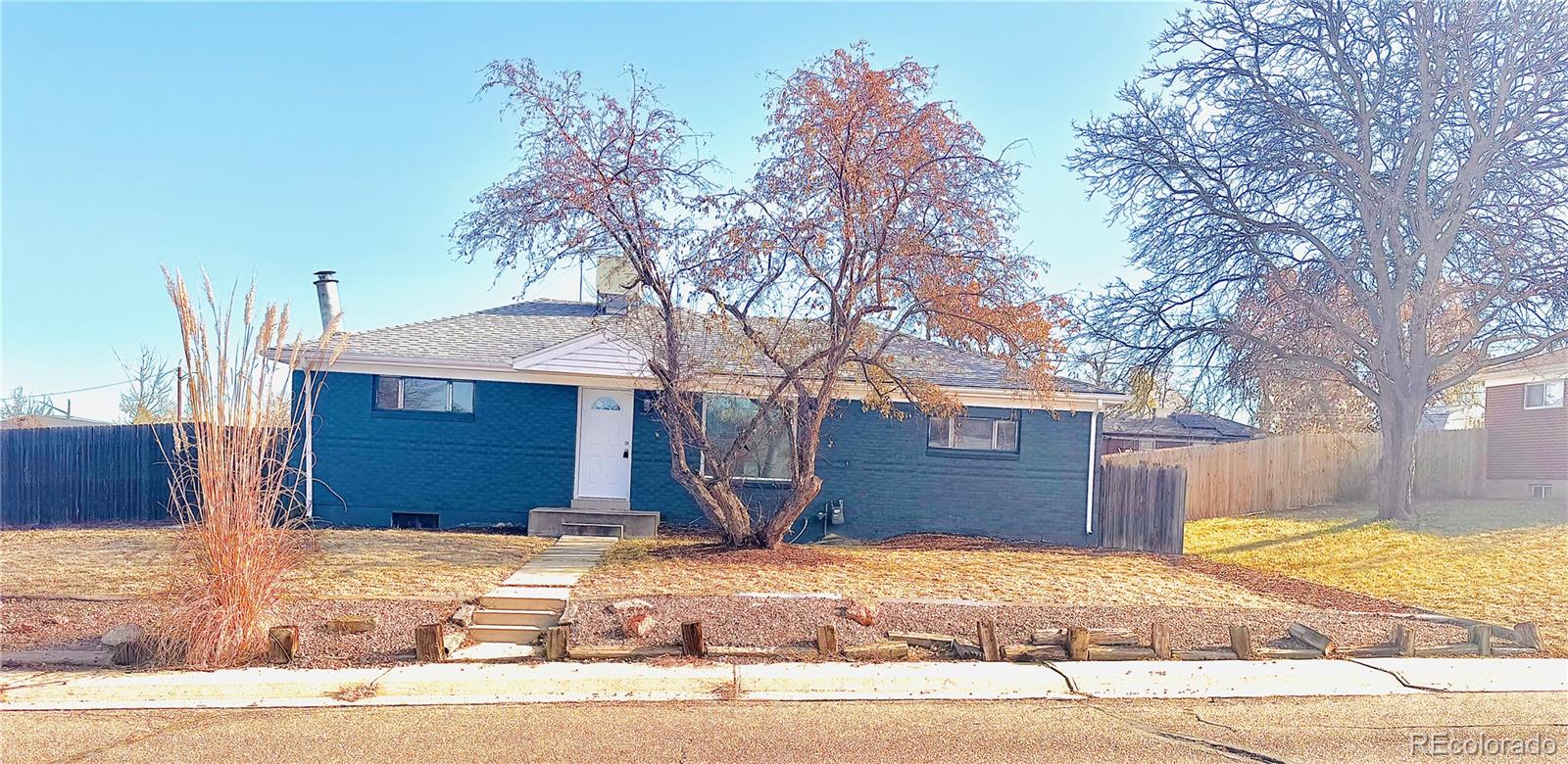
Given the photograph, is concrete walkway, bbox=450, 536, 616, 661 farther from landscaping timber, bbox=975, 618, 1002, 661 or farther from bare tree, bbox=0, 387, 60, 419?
bare tree, bbox=0, 387, 60, 419

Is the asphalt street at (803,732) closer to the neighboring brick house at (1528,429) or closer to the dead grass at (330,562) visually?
the dead grass at (330,562)

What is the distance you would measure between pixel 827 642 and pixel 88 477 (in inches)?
560

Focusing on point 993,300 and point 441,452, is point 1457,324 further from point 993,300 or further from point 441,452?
point 441,452

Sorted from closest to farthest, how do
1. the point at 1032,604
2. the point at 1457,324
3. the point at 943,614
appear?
the point at 943,614 < the point at 1032,604 < the point at 1457,324

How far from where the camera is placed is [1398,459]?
714 inches

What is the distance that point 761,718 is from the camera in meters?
5.98

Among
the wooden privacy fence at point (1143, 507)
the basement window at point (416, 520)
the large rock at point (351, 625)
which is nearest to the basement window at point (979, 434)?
the wooden privacy fence at point (1143, 507)

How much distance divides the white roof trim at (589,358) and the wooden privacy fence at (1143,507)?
287 inches

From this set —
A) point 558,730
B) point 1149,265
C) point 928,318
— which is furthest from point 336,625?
point 1149,265

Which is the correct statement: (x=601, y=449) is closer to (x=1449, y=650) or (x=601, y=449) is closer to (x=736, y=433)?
(x=736, y=433)

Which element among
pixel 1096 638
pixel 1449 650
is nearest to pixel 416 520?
pixel 1096 638

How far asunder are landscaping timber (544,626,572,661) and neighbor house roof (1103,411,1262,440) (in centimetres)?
2737

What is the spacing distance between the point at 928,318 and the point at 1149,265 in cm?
889

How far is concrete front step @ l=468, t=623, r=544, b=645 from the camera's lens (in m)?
7.90
